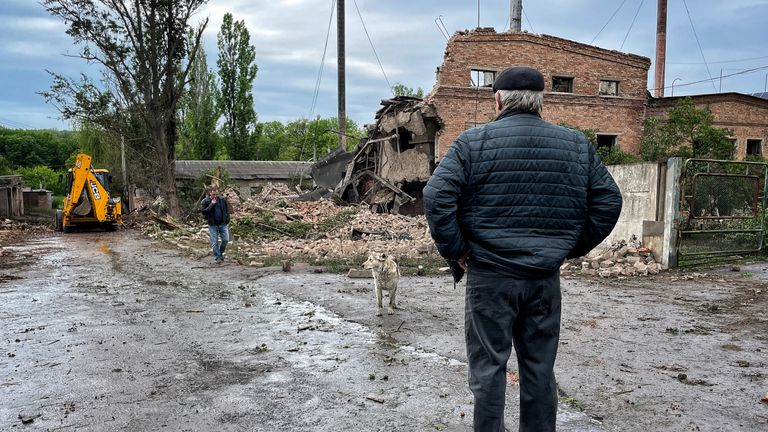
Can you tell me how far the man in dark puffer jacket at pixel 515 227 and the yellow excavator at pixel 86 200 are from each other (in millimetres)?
21604

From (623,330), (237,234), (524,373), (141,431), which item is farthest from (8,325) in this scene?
(237,234)

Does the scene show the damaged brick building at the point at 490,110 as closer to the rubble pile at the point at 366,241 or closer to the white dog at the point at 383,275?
the rubble pile at the point at 366,241

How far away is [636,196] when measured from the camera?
1116cm

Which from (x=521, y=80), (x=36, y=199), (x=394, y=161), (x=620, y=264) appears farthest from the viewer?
(x=36, y=199)

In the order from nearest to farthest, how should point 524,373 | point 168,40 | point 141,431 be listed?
point 524,373 → point 141,431 → point 168,40

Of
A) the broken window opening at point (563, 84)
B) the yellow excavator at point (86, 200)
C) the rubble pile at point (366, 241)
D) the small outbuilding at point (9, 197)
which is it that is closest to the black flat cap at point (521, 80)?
the rubble pile at point (366, 241)

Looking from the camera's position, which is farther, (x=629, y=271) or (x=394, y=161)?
(x=394, y=161)

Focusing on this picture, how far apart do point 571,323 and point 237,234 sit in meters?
12.0

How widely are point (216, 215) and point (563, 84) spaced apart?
20.5 metres

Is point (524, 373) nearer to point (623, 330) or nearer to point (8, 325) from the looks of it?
point (623, 330)

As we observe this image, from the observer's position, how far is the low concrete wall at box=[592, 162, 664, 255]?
35.0ft

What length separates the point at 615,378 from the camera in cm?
476

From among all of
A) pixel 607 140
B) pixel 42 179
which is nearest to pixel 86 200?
pixel 607 140

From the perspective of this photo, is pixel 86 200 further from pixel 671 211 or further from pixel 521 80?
pixel 521 80
